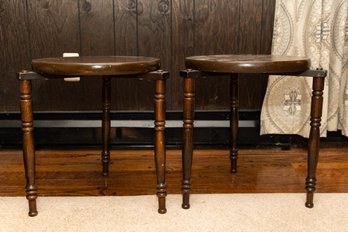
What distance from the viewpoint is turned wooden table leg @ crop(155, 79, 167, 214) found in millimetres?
1228

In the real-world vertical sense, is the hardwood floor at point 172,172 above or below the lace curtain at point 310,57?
below

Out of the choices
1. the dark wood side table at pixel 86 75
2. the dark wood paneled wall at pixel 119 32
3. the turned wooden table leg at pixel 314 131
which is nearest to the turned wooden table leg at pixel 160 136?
the dark wood side table at pixel 86 75

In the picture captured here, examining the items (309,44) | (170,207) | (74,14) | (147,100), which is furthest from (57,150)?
(309,44)

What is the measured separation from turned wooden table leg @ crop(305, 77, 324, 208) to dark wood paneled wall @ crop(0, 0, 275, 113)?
0.63 m

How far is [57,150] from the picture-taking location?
193 cm

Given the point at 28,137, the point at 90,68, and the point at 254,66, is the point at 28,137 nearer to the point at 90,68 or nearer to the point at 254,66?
the point at 90,68

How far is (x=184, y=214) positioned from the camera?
1.27 metres

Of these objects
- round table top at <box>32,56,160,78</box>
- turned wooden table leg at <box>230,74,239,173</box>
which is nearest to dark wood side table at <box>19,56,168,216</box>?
round table top at <box>32,56,160,78</box>

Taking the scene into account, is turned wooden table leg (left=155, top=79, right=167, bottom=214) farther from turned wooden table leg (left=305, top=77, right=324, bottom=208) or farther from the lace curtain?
the lace curtain

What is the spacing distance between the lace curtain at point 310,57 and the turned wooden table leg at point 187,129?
0.66 m

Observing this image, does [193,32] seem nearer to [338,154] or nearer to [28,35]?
[28,35]

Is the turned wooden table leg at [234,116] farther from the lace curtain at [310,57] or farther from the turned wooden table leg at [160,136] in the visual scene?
the turned wooden table leg at [160,136]

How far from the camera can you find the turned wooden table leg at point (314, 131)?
127cm

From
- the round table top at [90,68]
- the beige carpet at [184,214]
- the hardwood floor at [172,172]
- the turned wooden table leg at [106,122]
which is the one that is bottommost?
the hardwood floor at [172,172]
